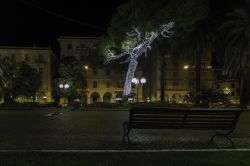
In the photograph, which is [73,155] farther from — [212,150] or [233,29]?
[233,29]

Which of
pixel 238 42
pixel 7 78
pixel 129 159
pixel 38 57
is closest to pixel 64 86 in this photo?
pixel 7 78

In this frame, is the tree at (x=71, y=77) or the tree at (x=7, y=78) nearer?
the tree at (x=7, y=78)

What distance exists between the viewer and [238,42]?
1535 inches

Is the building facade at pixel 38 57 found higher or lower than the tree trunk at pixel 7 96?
higher

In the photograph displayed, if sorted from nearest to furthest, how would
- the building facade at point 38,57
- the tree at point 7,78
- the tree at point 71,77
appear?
the tree at point 7,78 → the tree at point 71,77 → the building facade at point 38,57

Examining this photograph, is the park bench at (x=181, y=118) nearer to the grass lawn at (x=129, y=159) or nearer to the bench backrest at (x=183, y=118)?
the bench backrest at (x=183, y=118)

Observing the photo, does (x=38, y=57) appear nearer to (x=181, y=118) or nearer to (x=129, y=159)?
(x=181, y=118)

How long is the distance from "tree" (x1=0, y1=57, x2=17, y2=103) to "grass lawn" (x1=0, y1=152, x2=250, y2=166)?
54695mm

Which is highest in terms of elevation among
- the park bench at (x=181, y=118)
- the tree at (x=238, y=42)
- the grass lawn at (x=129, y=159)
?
the tree at (x=238, y=42)

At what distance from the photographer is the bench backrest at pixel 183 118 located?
1093cm

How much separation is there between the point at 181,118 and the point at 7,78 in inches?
2162

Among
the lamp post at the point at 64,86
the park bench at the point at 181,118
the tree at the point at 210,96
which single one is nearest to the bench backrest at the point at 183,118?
the park bench at the point at 181,118

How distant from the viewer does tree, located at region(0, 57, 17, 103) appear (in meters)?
62.1

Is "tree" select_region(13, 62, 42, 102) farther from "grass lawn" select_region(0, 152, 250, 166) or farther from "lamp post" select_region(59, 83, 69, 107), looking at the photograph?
"grass lawn" select_region(0, 152, 250, 166)
